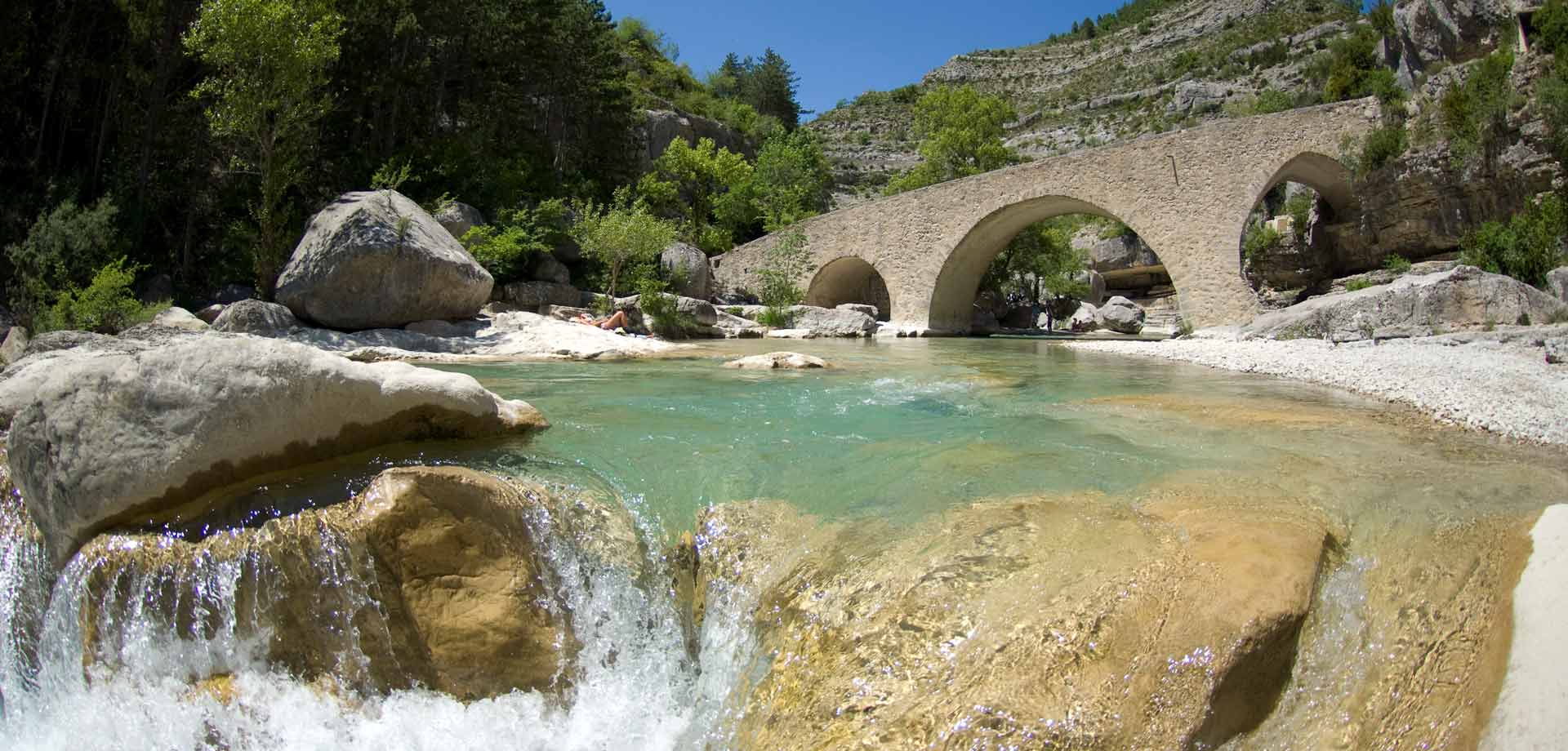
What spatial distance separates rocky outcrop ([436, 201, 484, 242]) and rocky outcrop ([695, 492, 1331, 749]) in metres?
17.0

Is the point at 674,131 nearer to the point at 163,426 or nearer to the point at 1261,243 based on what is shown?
the point at 1261,243

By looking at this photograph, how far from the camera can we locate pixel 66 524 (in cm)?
319

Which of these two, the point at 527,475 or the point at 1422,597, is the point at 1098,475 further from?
the point at 527,475

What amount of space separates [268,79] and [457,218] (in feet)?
15.0

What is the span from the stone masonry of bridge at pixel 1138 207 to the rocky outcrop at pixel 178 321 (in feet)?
59.2

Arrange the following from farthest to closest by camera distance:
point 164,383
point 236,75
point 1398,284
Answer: point 236,75, point 1398,284, point 164,383

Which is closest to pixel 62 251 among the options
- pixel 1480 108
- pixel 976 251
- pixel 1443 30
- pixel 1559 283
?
pixel 976 251

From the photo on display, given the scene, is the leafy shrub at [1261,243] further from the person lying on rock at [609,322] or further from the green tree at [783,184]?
the person lying on rock at [609,322]

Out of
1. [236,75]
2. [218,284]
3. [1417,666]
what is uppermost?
[236,75]

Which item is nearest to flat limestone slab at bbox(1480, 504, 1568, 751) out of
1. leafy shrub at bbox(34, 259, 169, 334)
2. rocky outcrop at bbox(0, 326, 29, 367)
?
rocky outcrop at bbox(0, 326, 29, 367)

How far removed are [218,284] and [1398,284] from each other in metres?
22.8

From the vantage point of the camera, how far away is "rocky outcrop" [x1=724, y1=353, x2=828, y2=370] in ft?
33.4

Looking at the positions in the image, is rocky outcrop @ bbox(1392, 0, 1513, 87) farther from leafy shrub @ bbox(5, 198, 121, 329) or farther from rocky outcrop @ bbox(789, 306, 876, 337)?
leafy shrub @ bbox(5, 198, 121, 329)

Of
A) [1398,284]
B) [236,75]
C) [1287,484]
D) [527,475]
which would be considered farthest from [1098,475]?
[236,75]
